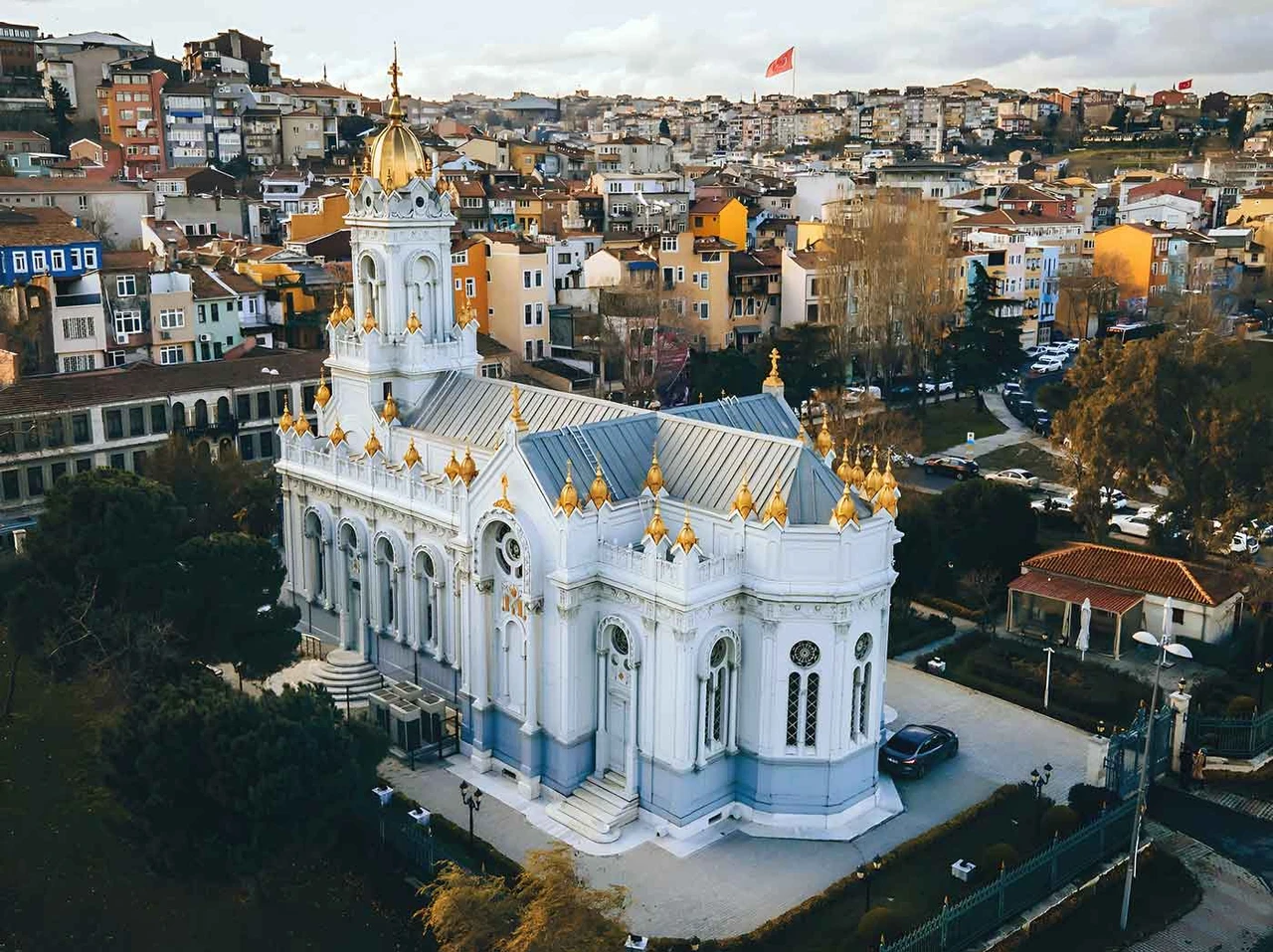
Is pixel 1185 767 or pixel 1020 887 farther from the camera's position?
pixel 1185 767

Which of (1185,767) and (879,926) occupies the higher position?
(879,926)

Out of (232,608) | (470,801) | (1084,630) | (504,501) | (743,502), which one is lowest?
(470,801)

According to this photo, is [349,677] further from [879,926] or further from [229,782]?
[879,926]

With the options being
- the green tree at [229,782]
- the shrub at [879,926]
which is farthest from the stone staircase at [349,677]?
the shrub at [879,926]

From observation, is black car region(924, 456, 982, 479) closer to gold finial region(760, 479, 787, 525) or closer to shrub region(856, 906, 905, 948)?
gold finial region(760, 479, 787, 525)

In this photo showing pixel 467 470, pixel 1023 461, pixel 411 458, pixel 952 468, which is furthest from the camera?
pixel 1023 461

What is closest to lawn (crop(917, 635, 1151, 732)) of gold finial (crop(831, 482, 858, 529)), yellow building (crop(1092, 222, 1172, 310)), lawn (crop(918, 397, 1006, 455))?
gold finial (crop(831, 482, 858, 529))

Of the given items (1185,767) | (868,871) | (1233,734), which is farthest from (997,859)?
(1233,734)

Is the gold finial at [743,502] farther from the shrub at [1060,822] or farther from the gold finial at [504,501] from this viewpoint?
the shrub at [1060,822]
